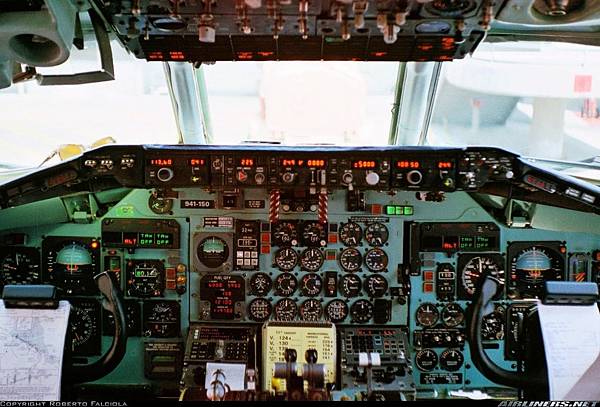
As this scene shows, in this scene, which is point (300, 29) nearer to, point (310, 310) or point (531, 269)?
point (310, 310)

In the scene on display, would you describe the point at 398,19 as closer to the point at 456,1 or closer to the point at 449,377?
the point at 456,1

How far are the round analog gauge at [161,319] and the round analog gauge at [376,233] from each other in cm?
139

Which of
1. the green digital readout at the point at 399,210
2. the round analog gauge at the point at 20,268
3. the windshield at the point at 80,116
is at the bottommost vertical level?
the round analog gauge at the point at 20,268

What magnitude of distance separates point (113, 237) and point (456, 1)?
11.0ft

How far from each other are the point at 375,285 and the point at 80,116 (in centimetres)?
272

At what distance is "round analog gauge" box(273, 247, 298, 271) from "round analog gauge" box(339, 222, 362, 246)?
0.35 m

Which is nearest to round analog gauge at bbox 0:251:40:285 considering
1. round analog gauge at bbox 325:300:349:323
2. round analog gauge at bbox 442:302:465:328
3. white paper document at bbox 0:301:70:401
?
white paper document at bbox 0:301:70:401

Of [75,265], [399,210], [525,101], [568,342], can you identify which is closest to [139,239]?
[75,265]

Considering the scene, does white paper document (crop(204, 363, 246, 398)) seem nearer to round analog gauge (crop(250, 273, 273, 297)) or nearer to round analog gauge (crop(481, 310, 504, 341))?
round analog gauge (crop(250, 273, 273, 297))

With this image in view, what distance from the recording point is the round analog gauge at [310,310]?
527 cm

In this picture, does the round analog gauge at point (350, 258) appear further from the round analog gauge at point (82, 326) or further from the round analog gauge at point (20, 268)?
the round analog gauge at point (20, 268)

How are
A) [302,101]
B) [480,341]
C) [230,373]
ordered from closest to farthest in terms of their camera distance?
[480,341] < [230,373] < [302,101]

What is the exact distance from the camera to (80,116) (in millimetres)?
6145

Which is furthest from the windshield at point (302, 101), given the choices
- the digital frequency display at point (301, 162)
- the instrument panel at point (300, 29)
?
the instrument panel at point (300, 29)
